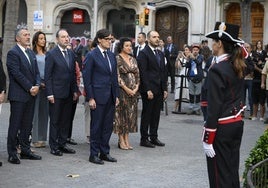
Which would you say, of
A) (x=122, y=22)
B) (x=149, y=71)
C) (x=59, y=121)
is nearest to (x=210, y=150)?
(x=59, y=121)

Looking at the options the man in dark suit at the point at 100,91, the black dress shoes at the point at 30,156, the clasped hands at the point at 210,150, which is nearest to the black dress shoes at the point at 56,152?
the black dress shoes at the point at 30,156

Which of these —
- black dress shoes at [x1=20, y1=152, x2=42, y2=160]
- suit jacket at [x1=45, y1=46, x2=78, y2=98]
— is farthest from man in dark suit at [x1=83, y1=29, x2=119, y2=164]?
black dress shoes at [x1=20, y1=152, x2=42, y2=160]

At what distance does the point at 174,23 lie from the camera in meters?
30.8

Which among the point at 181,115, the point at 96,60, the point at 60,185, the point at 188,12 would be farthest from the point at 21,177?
the point at 188,12

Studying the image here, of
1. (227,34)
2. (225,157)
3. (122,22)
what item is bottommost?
(225,157)

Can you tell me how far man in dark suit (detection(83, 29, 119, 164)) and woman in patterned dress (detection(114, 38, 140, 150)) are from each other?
3.41 ft

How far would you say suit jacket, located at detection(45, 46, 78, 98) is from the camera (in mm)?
9781

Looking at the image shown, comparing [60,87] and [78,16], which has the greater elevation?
[78,16]

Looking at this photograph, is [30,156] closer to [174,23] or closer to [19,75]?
[19,75]

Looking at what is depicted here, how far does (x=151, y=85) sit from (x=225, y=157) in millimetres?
5214

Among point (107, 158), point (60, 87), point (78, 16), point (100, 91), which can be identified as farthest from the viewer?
point (78, 16)

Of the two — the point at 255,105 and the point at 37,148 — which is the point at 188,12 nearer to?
the point at 255,105

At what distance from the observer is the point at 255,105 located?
1585cm

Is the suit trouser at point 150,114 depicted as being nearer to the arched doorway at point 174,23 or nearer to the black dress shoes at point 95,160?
the black dress shoes at point 95,160
